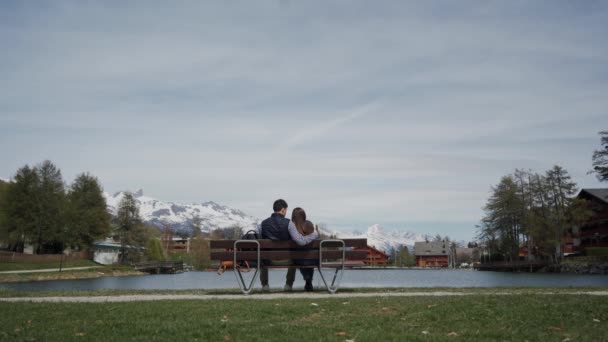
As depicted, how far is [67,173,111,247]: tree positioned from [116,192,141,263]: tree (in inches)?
270

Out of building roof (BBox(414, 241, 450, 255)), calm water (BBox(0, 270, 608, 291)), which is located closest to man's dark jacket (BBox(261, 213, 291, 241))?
calm water (BBox(0, 270, 608, 291))

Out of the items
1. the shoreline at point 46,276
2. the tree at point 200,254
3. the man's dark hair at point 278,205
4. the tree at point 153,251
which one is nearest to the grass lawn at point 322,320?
the man's dark hair at point 278,205

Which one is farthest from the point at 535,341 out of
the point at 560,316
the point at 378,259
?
the point at 378,259

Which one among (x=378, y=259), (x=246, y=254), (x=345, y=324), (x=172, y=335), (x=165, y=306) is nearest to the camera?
(x=172, y=335)

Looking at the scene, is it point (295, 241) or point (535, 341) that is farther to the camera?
point (295, 241)

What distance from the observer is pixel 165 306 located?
30.0 ft

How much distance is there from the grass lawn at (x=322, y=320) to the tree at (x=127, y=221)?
91.0 m

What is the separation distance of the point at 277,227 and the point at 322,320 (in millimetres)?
4812

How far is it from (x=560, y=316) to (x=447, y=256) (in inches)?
7358

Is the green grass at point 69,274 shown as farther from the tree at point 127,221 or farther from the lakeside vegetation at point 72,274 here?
the tree at point 127,221

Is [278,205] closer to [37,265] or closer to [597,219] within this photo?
[37,265]

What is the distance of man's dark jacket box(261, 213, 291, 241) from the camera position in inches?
484

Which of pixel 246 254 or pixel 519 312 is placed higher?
pixel 246 254

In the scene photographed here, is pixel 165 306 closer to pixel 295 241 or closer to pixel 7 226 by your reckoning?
pixel 295 241
